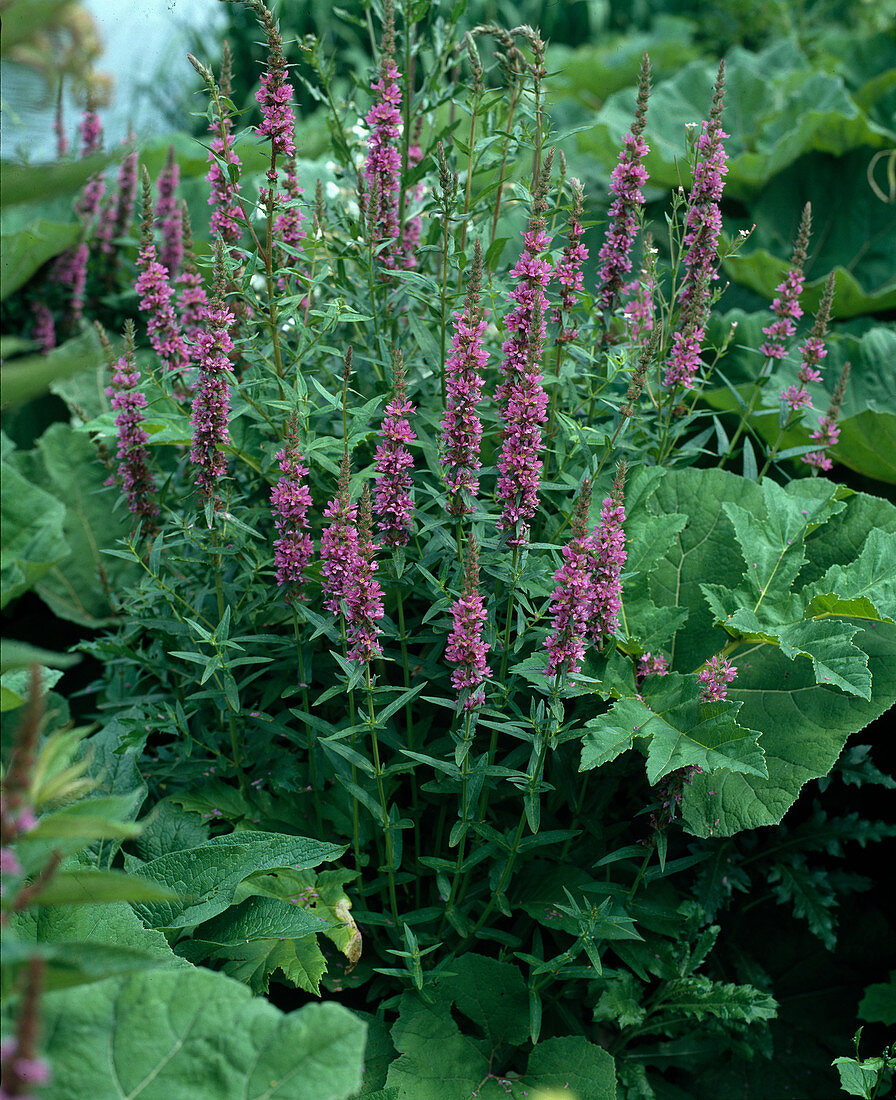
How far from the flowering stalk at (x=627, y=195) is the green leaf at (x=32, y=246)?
69.1 inches

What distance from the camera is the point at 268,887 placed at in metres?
1.83

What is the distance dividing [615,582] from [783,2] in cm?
631

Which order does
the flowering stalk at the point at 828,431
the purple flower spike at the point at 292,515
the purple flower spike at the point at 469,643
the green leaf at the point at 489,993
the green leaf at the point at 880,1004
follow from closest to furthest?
the purple flower spike at the point at 469,643
the purple flower spike at the point at 292,515
the green leaf at the point at 489,993
the green leaf at the point at 880,1004
the flowering stalk at the point at 828,431

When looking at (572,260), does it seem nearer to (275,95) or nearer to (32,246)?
(275,95)

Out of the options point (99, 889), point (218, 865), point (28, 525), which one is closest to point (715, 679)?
point (218, 865)

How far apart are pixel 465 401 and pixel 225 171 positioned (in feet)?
1.84

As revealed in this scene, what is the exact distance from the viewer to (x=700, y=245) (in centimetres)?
193

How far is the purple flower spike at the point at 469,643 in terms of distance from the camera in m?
1.44

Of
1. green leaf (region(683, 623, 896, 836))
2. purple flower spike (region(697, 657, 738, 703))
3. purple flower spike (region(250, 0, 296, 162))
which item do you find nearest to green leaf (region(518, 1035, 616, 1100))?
green leaf (region(683, 623, 896, 836))

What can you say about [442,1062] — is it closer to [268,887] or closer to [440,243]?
[268,887]

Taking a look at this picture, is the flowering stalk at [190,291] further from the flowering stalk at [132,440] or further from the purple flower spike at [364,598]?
the purple flower spike at [364,598]

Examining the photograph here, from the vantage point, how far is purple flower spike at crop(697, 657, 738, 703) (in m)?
1.79

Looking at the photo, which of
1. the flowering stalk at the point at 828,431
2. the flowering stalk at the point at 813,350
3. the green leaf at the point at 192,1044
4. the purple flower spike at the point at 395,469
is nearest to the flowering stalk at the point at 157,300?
the purple flower spike at the point at 395,469

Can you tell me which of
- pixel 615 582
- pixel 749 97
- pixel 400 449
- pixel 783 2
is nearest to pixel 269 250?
pixel 400 449
